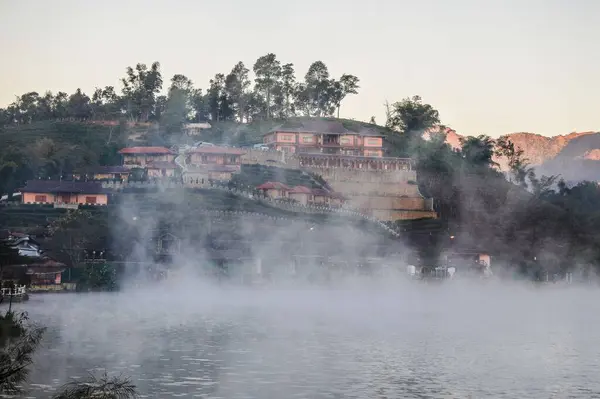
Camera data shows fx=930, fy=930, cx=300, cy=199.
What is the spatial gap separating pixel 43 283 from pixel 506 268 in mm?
72337

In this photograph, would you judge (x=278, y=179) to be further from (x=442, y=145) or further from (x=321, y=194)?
(x=442, y=145)

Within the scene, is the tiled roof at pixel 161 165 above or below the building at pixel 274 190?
above

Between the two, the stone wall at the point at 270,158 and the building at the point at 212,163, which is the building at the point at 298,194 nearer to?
the building at the point at 212,163

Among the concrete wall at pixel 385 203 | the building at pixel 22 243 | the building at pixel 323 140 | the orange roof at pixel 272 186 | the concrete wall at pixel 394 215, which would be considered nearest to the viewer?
the building at pixel 22 243

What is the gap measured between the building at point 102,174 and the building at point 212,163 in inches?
381

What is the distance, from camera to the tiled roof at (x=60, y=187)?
132250mm

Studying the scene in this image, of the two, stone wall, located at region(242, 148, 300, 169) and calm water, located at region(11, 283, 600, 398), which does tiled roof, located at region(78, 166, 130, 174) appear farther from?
calm water, located at region(11, 283, 600, 398)

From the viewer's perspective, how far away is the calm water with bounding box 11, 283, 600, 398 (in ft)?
152

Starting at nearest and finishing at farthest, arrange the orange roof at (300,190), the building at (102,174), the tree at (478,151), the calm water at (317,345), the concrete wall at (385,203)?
the calm water at (317,345) → the orange roof at (300,190) → the building at (102,174) → the concrete wall at (385,203) → the tree at (478,151)

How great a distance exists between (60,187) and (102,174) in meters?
14.2

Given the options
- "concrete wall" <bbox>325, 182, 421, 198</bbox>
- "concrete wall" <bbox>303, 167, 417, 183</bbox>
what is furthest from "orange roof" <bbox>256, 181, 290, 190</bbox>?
"concrete wall" <bbox>303, 167, 417, 183</bbox>

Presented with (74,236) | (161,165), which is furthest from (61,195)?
(74,236)

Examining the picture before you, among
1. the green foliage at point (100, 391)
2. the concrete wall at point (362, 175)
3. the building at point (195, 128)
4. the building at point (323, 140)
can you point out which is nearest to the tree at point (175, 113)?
the building at point (195, 128)

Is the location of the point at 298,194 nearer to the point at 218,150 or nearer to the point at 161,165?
the point at 218,150
